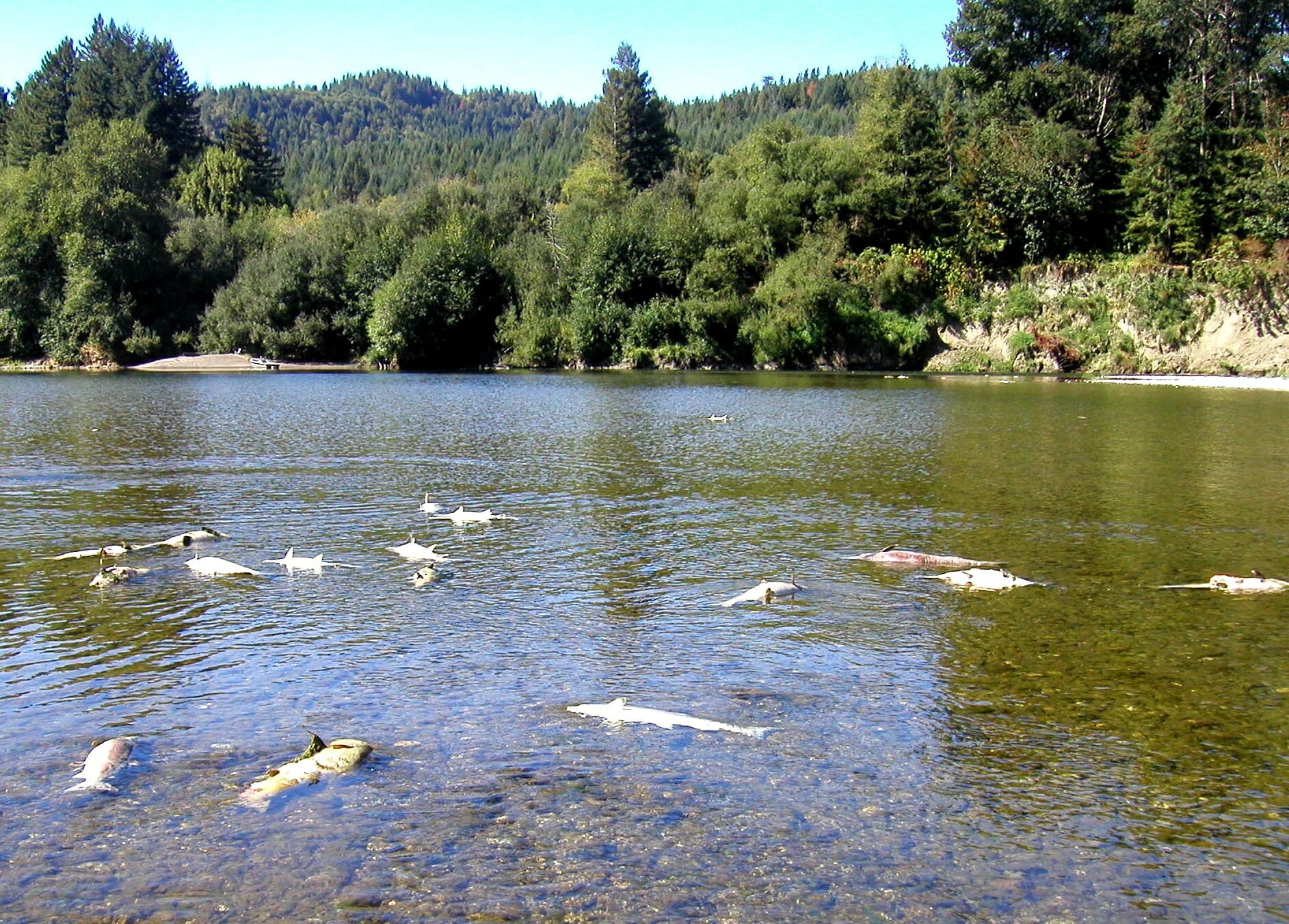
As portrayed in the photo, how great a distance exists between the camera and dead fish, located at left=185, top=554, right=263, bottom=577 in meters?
14.8

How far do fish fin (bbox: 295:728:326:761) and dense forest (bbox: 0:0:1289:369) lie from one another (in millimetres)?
65399

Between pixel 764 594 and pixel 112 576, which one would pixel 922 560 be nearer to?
pixel 764 594

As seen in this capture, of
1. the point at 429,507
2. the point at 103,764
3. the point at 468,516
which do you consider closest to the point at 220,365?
the point at 429,507

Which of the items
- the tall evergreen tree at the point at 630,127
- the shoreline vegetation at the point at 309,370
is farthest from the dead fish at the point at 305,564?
the tall evergreen tree at the point at 630,127

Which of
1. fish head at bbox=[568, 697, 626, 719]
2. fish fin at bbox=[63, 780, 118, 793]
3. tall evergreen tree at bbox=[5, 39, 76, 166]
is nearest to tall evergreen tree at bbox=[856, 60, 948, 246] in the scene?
fish head at bbox=[568, 697, 626, 719]

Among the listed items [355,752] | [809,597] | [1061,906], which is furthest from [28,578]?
[1061,906]

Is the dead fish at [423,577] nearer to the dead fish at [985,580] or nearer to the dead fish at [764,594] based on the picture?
the dead fish at [764,594]

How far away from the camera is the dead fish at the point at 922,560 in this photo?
15195 mm

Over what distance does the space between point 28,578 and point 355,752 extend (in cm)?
857

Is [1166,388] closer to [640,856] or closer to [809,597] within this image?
[809,597]

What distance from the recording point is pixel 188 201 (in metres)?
119

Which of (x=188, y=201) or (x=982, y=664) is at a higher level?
(x=188, y=201)

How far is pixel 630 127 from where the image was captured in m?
115

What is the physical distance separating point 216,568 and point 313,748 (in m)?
7.16
